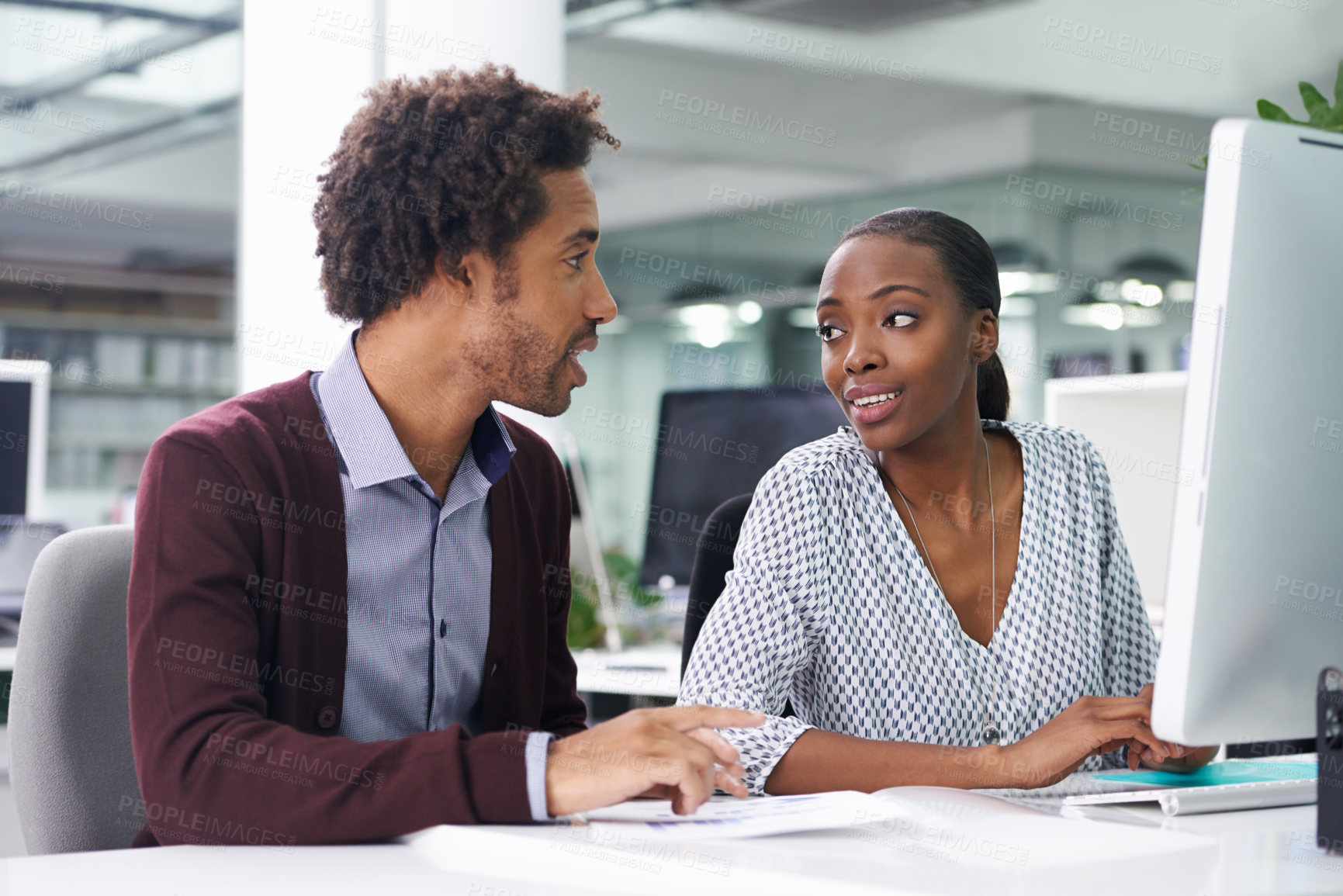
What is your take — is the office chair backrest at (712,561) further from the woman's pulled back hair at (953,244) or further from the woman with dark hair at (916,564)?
the woman's pulled back hair at (953,244)

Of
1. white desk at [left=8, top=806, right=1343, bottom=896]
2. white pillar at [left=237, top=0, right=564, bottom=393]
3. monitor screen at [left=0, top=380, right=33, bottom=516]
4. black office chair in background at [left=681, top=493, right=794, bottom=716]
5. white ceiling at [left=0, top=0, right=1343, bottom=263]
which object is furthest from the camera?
white ceiling at [left=0, top=0, right=1343, bottom=263]

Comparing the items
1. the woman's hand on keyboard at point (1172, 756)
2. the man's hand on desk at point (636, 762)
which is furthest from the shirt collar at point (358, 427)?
the woman's hand on keyboard at point (1172, 756)

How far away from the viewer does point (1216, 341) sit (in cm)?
83

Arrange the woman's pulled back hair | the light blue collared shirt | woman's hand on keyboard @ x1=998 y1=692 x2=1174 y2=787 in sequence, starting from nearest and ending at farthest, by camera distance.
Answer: woman's hand on keyboard @ x1=998 y1=692 x2=1174 y2=787 < the light blue collared shirt < the woman's pulled back hair

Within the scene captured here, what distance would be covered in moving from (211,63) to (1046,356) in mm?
5000

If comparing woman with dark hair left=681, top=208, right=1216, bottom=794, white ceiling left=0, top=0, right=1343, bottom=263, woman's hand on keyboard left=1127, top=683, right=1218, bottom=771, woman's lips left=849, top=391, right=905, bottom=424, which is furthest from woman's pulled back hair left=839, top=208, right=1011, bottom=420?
white ceiling left=0, top=0, right=1343, bottom=263

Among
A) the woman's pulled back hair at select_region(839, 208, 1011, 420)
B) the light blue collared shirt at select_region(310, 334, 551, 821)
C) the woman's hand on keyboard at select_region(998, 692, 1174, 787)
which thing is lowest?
the woman's hand on keyboard at select_region(998, 692, 1174, 787)

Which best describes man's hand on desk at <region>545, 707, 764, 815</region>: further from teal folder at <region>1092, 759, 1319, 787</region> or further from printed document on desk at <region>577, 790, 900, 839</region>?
teal folder at <region>1092, 759, 1319, 787</region>

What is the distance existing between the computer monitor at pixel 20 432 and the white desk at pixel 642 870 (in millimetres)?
2280

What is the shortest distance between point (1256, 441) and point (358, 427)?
88cm

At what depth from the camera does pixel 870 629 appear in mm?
1433

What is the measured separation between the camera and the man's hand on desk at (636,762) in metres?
0.97

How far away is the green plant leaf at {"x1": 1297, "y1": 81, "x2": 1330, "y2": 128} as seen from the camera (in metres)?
1.43

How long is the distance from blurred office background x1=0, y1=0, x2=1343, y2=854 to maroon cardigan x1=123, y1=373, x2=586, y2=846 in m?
1.47
